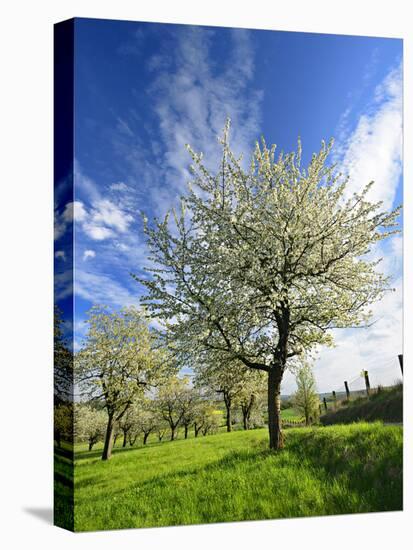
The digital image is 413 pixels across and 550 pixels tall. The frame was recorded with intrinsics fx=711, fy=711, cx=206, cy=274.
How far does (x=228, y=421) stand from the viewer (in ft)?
35.5

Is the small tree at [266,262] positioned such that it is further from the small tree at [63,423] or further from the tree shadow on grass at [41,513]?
the tree shadow on grass at [41,513]

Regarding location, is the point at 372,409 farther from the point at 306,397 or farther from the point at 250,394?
the point at 250,394

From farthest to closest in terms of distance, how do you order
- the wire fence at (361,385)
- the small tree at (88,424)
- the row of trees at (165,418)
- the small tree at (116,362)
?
the wire fence at (361,385), the row of trees at (165,418), the small tree at (116,362), the small tree at (88,424)

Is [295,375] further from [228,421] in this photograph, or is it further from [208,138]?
[208,138]

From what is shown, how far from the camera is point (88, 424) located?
32.1ft

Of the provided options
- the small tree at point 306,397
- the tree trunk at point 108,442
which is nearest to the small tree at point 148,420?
the tree trunk at point 108,442

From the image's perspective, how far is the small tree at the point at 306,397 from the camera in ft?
35.7

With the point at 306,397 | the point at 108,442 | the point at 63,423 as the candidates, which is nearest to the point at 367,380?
the point at 306,397

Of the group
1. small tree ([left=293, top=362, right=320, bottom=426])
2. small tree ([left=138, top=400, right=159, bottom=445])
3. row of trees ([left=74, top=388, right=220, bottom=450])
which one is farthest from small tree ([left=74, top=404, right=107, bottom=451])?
small tree ([left=293, top=362, right=320, bottom=426])

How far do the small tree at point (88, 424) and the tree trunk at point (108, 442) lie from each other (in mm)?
147

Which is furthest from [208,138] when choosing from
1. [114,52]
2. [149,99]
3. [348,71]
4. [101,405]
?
[101,405]

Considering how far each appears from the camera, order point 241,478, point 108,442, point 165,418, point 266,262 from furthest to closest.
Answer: point 266,262 → point 165,418 → point 241,478 → point 108,442

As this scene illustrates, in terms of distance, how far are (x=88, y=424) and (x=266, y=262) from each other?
3.54 metres

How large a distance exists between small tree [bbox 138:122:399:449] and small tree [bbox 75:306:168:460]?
15.3 inches
